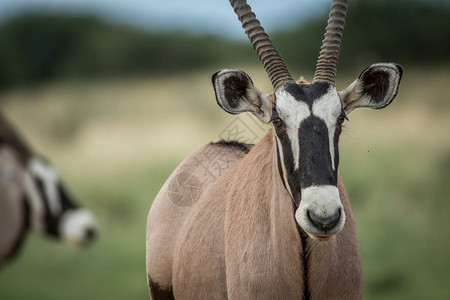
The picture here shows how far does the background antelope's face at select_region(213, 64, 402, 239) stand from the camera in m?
4.81

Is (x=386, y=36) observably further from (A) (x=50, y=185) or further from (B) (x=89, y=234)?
(A) (x=50, y=185)

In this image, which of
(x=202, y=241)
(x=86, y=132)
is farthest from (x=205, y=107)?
(x=202, y=241)

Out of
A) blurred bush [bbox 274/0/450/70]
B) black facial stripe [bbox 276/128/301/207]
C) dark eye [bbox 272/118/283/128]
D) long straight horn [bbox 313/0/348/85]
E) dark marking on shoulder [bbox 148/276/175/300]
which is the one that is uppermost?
blurred bush [bbox 274/0/450/70]

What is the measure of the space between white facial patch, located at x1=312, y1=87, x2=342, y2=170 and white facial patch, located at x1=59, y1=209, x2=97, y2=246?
6.22 ft

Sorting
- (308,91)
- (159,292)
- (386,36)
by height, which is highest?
(386,36)

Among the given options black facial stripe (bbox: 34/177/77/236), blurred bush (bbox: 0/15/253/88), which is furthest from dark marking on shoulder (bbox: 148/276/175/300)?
blurred bush (bbox: 0/15/253/88)

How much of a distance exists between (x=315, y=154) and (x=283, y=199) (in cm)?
60

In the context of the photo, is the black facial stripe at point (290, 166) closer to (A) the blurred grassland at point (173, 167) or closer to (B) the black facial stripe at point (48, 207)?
(B) the black facial stripe at point (48, 207)

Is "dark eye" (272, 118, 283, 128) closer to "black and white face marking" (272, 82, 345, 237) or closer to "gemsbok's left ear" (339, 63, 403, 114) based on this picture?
"black and white face marking" (272, 82, 345, 237)

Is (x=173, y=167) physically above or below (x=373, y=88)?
above

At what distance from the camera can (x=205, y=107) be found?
26.3 m

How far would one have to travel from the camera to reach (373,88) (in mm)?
5770

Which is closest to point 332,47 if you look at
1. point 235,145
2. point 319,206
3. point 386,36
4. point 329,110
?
point 329,110

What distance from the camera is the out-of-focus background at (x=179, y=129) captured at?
1656cm
